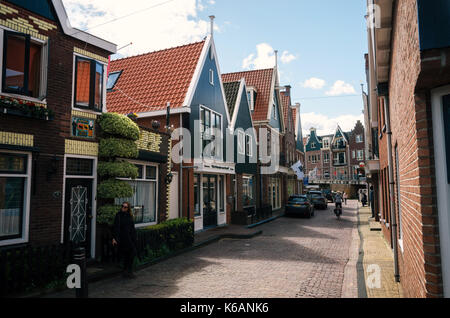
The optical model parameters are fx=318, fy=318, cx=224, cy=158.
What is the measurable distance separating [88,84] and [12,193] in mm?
3629

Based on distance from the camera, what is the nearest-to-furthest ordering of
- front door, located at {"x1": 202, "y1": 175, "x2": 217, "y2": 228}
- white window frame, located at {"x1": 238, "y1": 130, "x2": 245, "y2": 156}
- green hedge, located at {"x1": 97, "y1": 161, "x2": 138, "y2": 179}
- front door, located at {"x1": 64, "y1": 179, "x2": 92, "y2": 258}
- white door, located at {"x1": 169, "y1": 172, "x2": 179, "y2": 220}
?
front door, located at {"x1": 64, "y1": 179, "x2": 92, "y2": 258} → green hedge, located at {"x1": 97, "y1": 161, "x2": 138, "y2": 179} → white door, located at {"x1": 169, "y1": 172, "x2": 179, "y2": 220} → front door, located at {"x1": 202, "y1": 175, "x2": 217, "y2": 228} → white window frame, located at {"x1": 238, "y1": 130, "x2": 245, "y2": 156}

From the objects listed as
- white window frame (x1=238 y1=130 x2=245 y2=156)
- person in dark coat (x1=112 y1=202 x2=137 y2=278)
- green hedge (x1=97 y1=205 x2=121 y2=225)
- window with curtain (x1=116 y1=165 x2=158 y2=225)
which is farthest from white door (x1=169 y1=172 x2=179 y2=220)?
white window frame (x1=238 y1=130 x2=245 y2=156)

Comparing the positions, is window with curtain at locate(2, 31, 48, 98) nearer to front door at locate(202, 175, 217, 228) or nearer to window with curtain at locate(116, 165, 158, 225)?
window with curtain at locate(116, 165, 158, 225)

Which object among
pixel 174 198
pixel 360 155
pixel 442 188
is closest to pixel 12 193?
pixel 174 198

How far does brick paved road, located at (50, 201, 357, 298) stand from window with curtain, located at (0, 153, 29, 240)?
6.54ft

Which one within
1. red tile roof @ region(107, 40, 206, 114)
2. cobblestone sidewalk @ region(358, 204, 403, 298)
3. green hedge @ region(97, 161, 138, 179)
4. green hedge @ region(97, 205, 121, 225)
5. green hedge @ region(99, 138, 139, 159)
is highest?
red tile roof @ region(107, 40, 206, 114)

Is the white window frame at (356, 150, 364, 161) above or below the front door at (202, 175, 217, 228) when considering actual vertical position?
above

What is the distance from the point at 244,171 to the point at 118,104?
30.2 feet

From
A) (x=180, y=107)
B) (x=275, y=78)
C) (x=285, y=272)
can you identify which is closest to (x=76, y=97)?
(x=180, y=107)

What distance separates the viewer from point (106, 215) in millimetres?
8719

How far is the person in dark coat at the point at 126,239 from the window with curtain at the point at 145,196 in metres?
2.93

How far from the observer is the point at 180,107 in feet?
45.6

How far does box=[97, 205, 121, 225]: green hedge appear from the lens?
8719 millimetres

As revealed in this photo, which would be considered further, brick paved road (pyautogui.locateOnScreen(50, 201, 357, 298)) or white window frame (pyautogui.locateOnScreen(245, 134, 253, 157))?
white window frame (pyautogui.locateOnScreen(245, 134, 253, 157))
